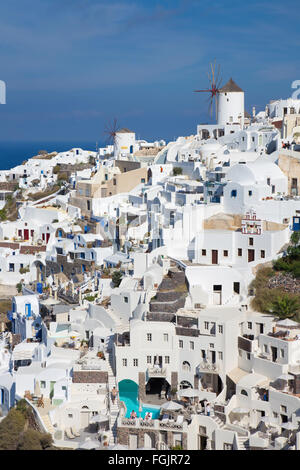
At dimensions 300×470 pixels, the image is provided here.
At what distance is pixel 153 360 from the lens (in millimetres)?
26484

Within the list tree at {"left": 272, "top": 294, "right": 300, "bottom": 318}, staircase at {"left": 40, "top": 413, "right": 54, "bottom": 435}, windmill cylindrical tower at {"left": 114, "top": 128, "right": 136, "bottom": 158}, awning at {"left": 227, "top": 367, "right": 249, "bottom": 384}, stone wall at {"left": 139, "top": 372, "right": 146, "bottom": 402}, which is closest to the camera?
staircase at {"left": 40, "top": 413, "right": 54, "bottom": 435}

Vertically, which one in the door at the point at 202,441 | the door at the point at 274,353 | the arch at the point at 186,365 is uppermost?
the door at the point at 274,353

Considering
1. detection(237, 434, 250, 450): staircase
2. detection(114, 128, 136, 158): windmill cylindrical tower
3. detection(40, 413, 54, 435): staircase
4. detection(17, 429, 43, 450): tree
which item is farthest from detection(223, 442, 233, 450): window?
detection(114, 128, 136, 158): windmill cylindrical tower

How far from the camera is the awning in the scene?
25.5 metres

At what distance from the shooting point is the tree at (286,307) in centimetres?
2733

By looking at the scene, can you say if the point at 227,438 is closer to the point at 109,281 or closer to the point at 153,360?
the point at 153,360

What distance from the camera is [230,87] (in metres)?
48.3

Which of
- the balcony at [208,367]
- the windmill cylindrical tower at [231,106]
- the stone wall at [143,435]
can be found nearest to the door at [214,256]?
the balcony at [208,367]

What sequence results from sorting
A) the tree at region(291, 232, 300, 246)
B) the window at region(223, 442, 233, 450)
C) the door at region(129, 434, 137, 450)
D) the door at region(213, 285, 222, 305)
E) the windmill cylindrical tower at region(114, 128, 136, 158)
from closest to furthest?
the window at region(223, 442, 233, 450) < the door at region(129, 434, 137, 450) < the door at region(213, 285, 222, 305) < the tree at region(291, 232, 300, 246) < the windmill cylindrical tower at region(114, 128, 136, 158)

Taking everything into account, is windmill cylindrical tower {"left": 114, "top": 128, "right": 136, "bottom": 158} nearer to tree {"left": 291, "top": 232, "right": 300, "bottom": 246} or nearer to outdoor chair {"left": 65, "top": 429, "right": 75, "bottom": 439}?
tree {"left": 291, "top": 232, "right": 300, "bottom": 246}

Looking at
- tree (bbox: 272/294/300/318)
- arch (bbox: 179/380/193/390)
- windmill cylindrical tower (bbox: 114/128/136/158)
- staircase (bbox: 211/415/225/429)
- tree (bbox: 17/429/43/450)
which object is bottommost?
tree (bbox: 17/429/43/450)

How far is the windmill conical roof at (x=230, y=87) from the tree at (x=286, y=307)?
73.7 ft

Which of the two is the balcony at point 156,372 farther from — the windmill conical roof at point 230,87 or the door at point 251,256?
the windmill conical roof at point 230,87

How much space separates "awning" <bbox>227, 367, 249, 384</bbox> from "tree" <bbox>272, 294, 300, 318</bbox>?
249 cm
